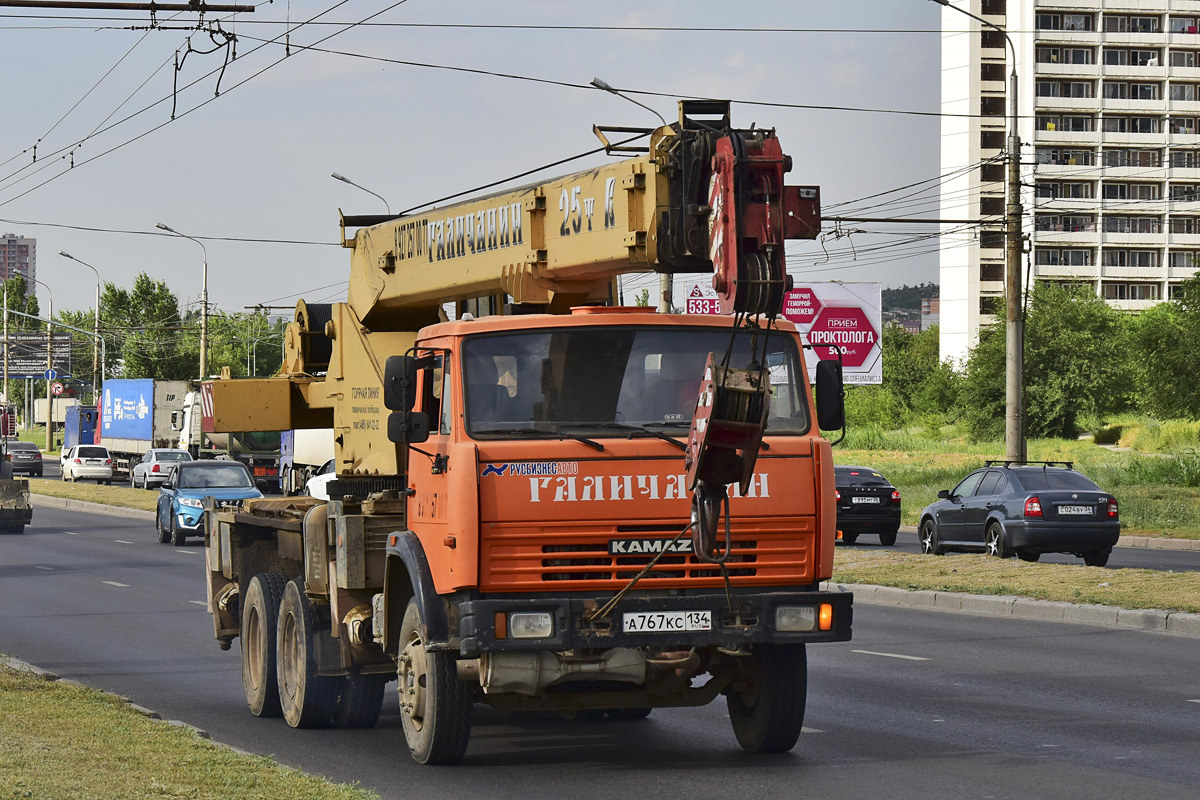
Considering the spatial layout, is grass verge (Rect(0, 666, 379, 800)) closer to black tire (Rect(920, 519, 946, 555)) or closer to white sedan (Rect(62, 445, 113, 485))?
black tire (Rect(920, 519, 946, 555))

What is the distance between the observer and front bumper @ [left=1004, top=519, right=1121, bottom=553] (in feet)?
71.8

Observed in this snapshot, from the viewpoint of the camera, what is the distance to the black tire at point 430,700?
8.32 m

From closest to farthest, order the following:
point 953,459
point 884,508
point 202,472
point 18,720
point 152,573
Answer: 1. point 18,720
2. point 152,573
3. point 884,508
4. point 202,472
5. point 953,459

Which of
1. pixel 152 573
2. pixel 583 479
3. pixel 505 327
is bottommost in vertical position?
pixel 152 573

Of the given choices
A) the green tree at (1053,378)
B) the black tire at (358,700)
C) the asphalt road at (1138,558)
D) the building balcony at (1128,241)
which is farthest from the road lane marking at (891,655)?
the building balcony at (1128,241)

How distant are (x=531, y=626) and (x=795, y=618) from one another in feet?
4.46

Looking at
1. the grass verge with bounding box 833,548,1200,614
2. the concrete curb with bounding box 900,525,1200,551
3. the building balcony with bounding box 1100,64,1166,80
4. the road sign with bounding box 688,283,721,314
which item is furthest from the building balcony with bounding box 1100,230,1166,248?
the grass verge with bounding box 833,548,1200,614

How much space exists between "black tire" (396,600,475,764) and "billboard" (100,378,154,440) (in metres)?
59.1

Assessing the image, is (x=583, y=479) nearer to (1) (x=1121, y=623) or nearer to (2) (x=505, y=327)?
(2) (x=505, y=327)

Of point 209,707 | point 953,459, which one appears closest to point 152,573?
point 209,707

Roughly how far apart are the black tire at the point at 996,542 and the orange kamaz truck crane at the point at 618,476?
1381 cm

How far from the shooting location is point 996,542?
22.5m

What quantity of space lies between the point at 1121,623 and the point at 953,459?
48065 mm

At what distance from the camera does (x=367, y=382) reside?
11195 millimetres
